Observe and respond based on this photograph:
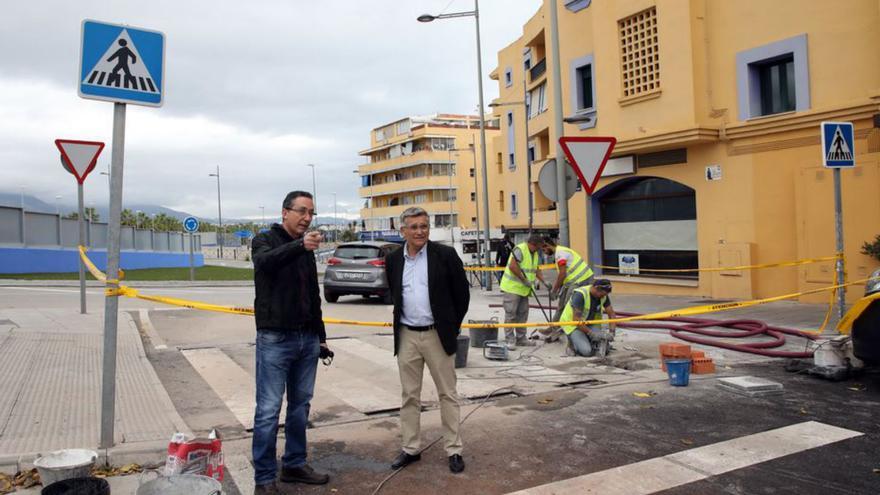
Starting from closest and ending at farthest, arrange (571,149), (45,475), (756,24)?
(45,475), (571,149), (756,24)

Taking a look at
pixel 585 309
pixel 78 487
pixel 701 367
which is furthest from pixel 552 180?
pixel 78 487

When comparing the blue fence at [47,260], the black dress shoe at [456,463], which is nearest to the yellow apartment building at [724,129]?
the black dress shoe at [456,463]

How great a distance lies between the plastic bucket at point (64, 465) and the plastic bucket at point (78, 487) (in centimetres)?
20

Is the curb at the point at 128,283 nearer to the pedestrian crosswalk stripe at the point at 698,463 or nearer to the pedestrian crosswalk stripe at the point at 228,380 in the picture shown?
the pedestrian crosswalk stripe at the point at 228,380

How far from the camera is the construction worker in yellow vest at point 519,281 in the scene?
9.63 metres

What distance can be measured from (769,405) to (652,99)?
37.4 feet

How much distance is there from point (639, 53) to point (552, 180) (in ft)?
28.8

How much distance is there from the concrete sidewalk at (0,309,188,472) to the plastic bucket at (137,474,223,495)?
1.17 metres

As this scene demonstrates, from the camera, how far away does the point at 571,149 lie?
826 centimetres

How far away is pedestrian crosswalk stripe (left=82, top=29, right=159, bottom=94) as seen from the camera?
459 cm

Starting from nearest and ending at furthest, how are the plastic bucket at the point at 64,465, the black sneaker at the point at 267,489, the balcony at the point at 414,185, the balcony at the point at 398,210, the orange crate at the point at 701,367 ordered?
1. the plastic bucket at the point at 64,465
2. the black sneaker at the point at 267,489
3. the orange crate at the point at 701,367
4. the balcony at the point at 398,210
5. the balcony at the point at 414,185

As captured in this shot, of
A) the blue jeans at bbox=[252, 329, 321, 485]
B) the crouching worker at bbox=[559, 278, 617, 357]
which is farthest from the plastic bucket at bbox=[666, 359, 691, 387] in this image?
the blue jeans at bbox=[252, 329, 321, 485]

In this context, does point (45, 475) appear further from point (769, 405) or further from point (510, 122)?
point (510, 122)

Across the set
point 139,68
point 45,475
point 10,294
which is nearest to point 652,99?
point 139,68
